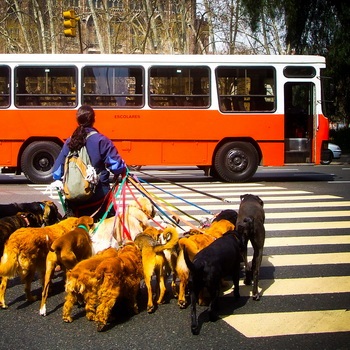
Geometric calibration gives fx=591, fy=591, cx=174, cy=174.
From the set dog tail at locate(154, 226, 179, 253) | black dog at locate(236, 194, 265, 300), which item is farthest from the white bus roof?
dog tail at locate(154, 226, 179, 253)

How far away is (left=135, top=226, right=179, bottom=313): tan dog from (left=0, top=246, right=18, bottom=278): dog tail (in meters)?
1.03

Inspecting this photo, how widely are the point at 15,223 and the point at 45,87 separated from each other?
9.63 metres

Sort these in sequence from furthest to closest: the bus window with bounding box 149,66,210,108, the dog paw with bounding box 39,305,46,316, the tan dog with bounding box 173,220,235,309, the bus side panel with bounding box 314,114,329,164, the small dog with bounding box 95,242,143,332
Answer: the bus side panel with bounding box 314,114,329,164, the bus window with bounding box 149,66,210,108, the tan dog with bounding box 173,220,235,309, the dog paw with bounding box 39,305,46,316, the small dog with bounding box 95,242,143,332

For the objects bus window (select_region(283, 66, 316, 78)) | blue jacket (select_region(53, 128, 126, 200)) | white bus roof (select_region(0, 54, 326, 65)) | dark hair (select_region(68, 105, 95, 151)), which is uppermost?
white bus roof (select_region(0, 54, 326, 65))

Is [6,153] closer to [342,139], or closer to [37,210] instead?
[37,210]

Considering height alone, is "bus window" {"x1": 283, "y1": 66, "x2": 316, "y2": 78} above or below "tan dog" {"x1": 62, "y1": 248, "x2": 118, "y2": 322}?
above

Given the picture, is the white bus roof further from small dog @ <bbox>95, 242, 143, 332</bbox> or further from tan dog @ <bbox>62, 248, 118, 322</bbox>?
tan dog @ <bbox>62, 248, 118, 322</bbox>

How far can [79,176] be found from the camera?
18.3 ft

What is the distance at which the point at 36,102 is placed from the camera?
14656mm

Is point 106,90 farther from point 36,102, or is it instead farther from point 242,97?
point 242,97

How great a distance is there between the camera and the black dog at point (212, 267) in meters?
4.45

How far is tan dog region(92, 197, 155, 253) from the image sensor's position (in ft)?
17.9

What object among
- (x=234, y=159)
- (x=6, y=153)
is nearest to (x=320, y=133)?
(x=234, y=159)

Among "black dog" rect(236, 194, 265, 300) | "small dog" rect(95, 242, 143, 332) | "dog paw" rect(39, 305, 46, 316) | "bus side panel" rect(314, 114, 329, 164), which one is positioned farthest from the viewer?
"bus side panel" rect(314, 114, 329, 164)
